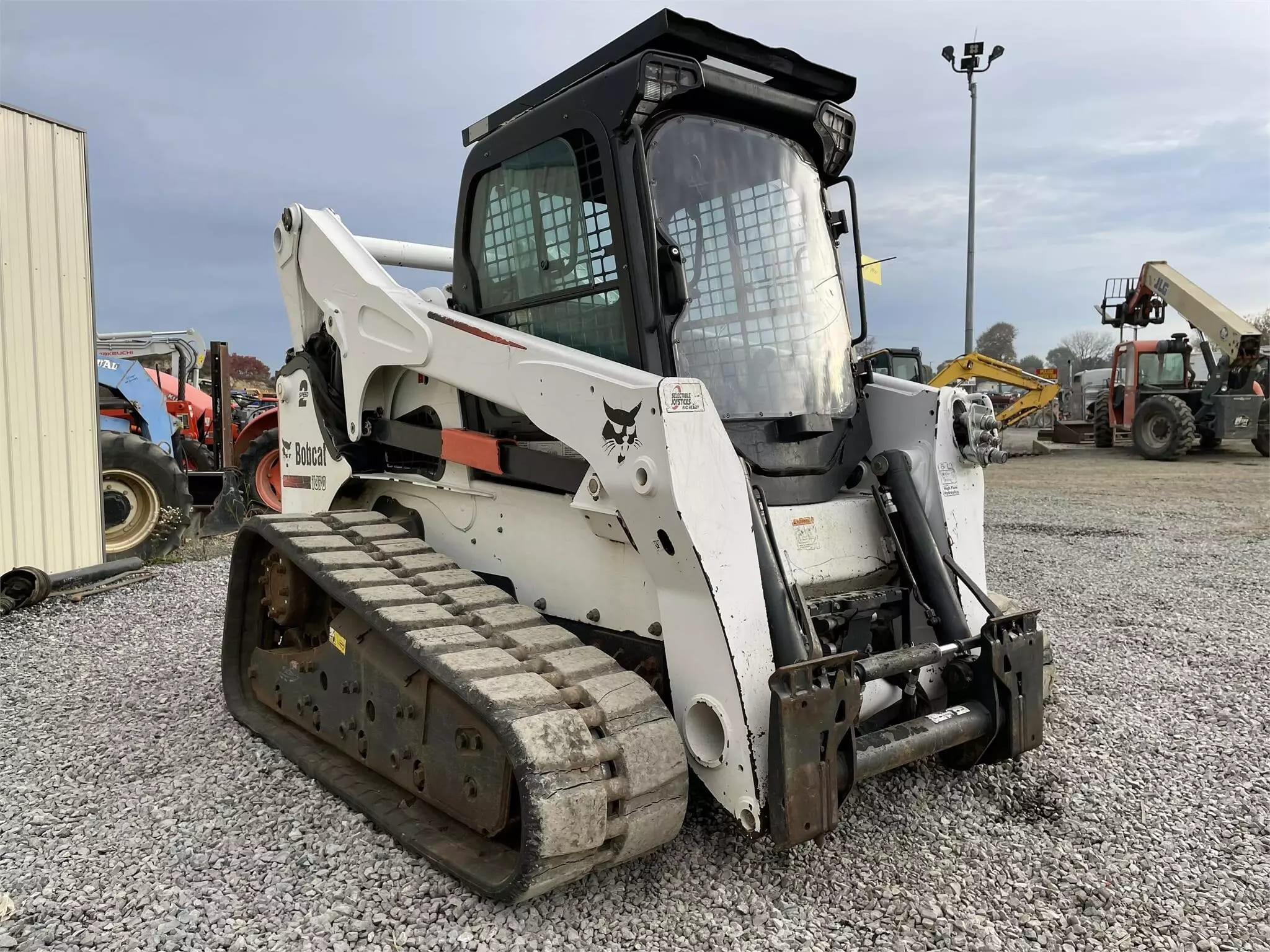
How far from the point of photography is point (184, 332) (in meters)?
12.3

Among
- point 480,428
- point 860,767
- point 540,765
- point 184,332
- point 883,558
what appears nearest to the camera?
point 540,765

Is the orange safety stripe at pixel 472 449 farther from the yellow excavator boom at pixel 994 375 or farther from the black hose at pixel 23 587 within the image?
the yellow excavator boom at pixel 994 375

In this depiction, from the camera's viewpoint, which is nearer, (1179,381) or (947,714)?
(947,714)

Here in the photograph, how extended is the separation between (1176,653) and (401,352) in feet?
14.9

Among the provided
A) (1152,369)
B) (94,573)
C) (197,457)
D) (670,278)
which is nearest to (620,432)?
(670,278)

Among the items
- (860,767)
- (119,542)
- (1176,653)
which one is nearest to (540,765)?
(860,767)

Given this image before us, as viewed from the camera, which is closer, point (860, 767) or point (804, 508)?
point (860, 767)

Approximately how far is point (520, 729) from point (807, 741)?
Result: 30.9 inches

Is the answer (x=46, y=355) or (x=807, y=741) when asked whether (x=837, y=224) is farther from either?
(x=46, y=355)

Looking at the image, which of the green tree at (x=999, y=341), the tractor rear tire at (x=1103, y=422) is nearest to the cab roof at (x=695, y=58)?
the tractor rear tire at (x=1103, y=422)

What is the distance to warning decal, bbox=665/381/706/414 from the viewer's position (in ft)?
8.70

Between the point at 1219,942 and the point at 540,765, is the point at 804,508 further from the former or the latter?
the point at 1219,942

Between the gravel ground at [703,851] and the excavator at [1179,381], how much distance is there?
15424 millimetres

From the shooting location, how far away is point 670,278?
10.3ft
